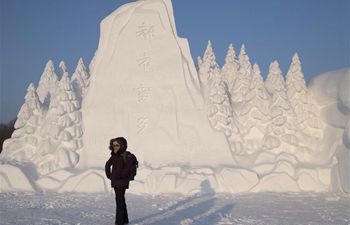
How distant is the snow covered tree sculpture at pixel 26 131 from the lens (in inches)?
460

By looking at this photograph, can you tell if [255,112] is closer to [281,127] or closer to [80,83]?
[281,127]

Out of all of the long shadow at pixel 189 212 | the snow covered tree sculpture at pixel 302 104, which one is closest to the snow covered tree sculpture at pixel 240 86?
the snow covered tree sculpture at pixel 302 104

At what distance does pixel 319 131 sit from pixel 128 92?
6743 mm

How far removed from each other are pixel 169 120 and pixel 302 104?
15.3 feet

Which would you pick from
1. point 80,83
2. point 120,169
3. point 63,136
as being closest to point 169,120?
point 63,136

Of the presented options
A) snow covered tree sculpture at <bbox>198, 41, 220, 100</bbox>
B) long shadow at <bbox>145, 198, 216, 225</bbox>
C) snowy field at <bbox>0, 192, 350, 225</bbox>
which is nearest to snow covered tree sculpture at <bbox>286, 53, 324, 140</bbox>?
snow covered tree sculpture at <bbox>198, 41, 220, 100</bbox>

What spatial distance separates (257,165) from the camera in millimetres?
10938

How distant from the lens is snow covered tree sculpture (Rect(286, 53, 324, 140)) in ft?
38.2

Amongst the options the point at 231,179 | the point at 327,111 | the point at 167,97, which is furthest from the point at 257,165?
the point at 167,97

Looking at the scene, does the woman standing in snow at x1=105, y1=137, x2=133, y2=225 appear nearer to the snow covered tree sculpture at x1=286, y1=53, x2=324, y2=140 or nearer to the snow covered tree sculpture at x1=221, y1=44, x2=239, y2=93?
the snow covered tree sculpture at x1=286, y1=53, x2=324, y2=140

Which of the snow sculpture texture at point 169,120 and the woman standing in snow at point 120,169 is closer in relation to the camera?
the woman standing in snow at point 120,169

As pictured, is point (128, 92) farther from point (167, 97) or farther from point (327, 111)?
point (327, 111)

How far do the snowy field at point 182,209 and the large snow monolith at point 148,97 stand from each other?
2.36 meters

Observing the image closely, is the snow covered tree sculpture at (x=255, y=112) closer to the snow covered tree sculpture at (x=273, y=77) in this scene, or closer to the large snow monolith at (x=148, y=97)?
the snow covered tree sculpture at (x=273, y=77)
